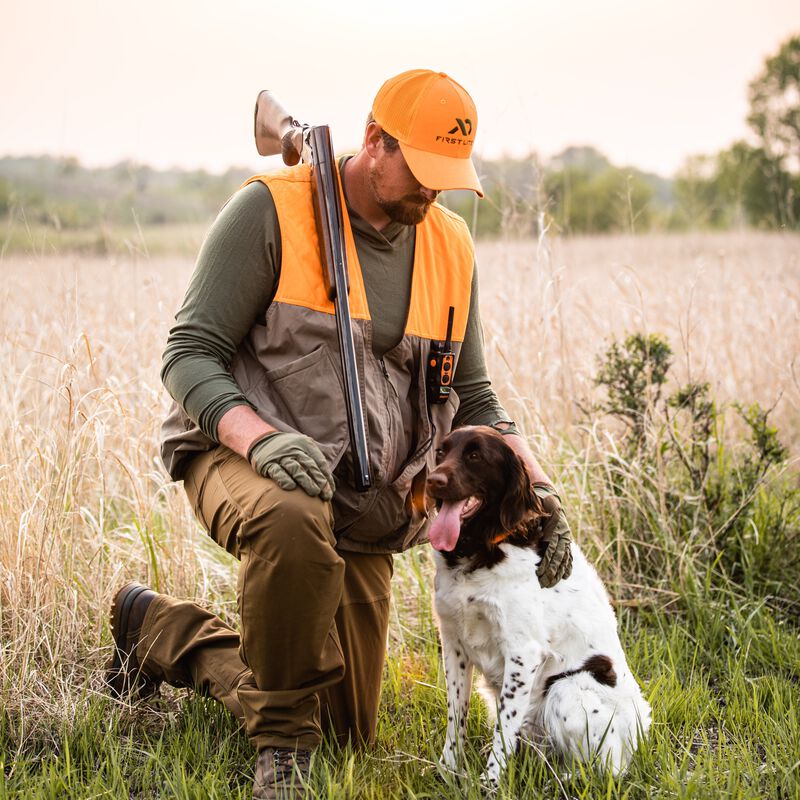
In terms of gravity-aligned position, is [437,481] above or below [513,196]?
below

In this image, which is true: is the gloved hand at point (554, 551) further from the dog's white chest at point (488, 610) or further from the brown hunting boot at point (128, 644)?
the brown hunting boot at point (128, 644)

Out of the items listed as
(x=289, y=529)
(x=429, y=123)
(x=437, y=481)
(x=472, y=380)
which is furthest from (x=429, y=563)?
(x=429, y=123)

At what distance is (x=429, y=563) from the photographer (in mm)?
4281

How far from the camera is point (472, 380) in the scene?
11.4 ft

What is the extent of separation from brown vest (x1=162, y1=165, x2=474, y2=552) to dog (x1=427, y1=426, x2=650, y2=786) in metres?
0.21

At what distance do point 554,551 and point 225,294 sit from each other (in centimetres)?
131

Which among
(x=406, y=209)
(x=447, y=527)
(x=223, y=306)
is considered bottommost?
(x=447, y=527)

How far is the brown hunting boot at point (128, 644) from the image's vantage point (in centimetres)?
319

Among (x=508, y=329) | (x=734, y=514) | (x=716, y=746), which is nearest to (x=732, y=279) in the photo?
(x=508, y=329)

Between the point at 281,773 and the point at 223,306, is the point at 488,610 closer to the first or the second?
the point at 281,773

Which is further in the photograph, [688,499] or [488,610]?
[688,499]

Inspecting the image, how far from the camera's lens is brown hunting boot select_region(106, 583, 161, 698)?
319cm

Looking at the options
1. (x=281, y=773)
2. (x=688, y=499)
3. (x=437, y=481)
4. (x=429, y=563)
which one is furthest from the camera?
(x=429, y=563)

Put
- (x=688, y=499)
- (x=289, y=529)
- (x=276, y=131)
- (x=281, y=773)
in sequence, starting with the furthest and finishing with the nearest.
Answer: (x=688, y=499), (x=276, y=131), (x=281, y=773), (x=289, y=529)
